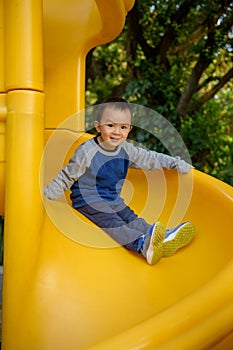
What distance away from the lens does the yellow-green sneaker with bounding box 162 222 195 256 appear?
1771mm

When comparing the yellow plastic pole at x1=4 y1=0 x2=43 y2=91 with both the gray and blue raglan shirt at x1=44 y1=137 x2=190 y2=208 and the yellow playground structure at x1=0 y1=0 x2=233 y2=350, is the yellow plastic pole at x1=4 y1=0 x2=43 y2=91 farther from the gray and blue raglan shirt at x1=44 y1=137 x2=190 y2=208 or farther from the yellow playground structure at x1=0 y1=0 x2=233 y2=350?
the gray and blue raglan shirt at x1=44 y1=137 x2=190 y2=208

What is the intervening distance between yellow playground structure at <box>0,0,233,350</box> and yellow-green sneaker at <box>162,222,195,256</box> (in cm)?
3

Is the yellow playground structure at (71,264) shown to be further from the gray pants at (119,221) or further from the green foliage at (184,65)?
the green foliage at (184,65)

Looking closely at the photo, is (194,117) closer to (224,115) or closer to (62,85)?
(224,115)

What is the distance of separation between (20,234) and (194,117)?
3766 millimetres

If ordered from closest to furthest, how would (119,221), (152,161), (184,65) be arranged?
(119,221) → (152,161) → (184,65)

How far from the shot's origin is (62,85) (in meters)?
2.05

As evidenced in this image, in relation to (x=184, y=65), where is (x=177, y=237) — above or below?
below

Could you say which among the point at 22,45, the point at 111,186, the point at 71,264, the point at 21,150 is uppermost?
the point at 22,45

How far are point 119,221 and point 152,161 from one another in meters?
0.31

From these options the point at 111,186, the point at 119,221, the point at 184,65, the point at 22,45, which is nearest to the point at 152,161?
the point at 111,186

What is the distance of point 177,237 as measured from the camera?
178 centimetres

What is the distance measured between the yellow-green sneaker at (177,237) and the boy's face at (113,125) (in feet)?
1.30

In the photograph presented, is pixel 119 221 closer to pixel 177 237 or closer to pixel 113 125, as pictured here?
pixel 177 237
